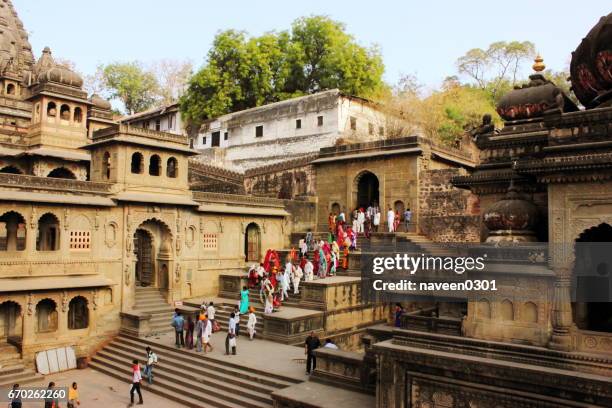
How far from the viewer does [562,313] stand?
878cm

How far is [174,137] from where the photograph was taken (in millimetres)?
21266

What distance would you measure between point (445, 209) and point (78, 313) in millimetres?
15451

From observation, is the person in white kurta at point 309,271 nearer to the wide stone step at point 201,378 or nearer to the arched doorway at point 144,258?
the wide stone step at point 201,378

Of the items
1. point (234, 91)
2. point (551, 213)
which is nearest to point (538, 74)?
point (551, 213)

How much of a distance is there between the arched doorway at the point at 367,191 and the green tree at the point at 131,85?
1437 inches

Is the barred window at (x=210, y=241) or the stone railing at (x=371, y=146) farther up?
Result: the stone railing at (x=371, y=146)

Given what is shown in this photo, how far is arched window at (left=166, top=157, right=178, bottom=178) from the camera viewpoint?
70.1 ft

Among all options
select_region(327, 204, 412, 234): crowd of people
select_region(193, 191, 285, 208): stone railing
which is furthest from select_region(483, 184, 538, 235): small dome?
select_region(193, 191, 285, 208): stone railing

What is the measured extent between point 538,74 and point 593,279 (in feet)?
16.5

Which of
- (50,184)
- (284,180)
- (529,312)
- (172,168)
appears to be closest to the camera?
(529,312)

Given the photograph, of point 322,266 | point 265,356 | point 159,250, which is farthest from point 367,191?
point 265,356

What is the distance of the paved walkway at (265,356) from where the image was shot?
1345 cm

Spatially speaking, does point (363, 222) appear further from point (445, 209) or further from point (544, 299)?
point (544, 299)

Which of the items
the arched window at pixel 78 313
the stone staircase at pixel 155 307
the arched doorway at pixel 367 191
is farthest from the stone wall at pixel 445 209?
the arched window at pixel 78 313
